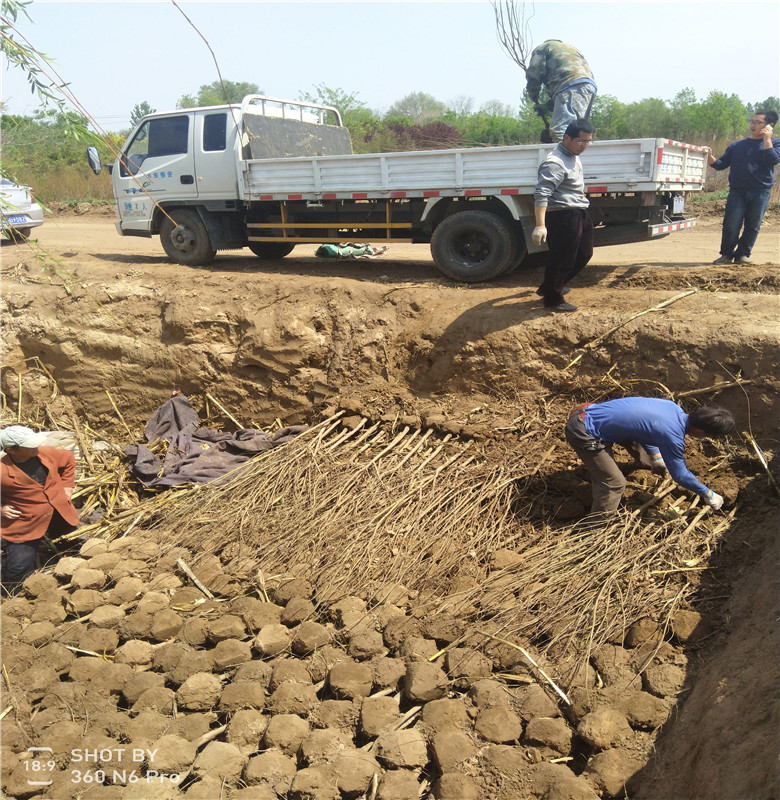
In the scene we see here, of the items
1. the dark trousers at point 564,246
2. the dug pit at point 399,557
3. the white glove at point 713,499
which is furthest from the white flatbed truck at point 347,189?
the white glove at point 713,499

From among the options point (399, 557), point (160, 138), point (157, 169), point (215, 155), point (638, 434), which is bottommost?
point (399, 557)

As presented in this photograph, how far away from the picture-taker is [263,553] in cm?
476

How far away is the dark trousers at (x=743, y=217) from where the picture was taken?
21.4 ft

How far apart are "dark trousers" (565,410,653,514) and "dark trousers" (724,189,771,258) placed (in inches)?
148

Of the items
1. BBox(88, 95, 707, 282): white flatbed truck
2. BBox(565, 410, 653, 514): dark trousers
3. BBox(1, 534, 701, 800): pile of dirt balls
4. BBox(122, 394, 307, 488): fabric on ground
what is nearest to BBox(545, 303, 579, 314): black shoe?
BBox(88, 95, 707, 282): white flatbed truck

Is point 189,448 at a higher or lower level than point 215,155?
lower

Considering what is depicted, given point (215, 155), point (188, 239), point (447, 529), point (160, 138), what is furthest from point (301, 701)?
point (160, 138)

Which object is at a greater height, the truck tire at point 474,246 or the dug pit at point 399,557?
the truck tire at point 474,246

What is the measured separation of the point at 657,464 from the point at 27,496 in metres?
4.68

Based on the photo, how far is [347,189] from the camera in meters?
7.28

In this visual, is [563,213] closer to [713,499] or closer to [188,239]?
[713,499]

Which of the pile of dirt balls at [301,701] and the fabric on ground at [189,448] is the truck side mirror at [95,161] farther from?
the pile of dirt balls at [301,701]

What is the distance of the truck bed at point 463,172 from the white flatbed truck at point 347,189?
0.04 feet

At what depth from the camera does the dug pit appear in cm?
310
